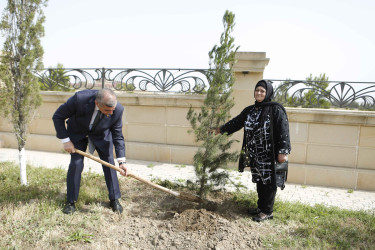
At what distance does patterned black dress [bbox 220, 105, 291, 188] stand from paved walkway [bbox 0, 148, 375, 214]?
1243 millimetres

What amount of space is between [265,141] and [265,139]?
29 millimetres

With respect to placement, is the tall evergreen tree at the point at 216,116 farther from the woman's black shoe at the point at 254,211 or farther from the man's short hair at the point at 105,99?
the man's short hair at the point at 105,99

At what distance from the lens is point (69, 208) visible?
3.82 meters

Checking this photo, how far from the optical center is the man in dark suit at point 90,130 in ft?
11.7

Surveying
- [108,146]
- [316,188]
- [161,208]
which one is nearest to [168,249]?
[161,208]

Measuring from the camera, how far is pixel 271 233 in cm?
347

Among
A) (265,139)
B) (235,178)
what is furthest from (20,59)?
(235,178)

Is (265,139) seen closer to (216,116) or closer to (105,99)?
Result: (216,116)

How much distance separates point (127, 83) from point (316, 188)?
507cm

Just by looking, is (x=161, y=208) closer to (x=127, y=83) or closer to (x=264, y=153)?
(x=264, y=153)

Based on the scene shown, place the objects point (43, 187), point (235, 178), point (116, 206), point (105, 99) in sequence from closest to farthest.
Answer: point (105, 99), point (116, 206), point (43, 187), point (235, 178)

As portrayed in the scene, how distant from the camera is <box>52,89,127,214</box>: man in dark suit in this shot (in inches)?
141

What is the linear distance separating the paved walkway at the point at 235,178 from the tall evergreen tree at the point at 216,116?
716 mm

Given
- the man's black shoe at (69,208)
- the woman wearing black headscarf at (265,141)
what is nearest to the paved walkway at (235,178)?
the woman wearing black headscarf at (265,141)
